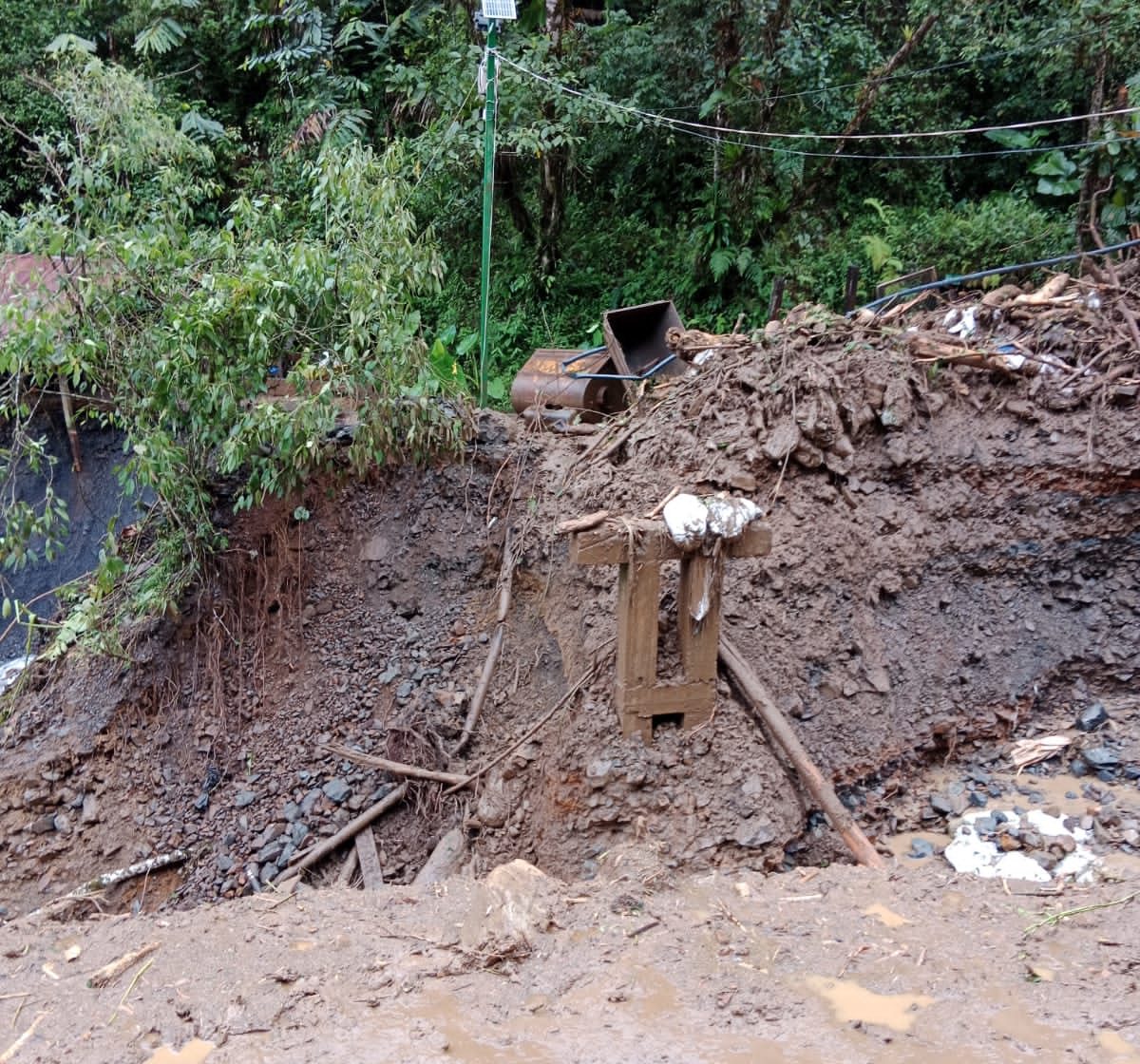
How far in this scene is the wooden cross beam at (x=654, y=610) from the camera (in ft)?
13.5

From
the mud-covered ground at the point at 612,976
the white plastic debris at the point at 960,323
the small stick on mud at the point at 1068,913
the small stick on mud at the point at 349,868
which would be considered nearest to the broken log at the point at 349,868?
the small stick on mud at the point at 349,868

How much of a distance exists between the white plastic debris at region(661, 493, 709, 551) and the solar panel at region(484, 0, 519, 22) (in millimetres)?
5040

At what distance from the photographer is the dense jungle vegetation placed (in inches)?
234

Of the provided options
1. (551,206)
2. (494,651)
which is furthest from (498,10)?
(494,651)

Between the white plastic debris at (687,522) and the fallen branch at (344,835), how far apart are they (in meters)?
2.76

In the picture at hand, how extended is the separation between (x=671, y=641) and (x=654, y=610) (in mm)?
385

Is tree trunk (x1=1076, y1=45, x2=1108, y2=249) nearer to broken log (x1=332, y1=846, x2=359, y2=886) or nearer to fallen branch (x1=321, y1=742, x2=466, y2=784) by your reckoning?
fallen branch (x1=321, y1=742, x2=466, y2=784)

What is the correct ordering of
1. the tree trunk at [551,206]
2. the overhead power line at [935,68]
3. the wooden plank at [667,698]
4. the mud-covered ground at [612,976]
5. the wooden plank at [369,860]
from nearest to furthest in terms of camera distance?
the mud-covered ground at [612,976] → the wooden plank at [667,698] → the wooden plank at [369,860] → the overhead power line at [935,68] → the tree trunk at [551,206]

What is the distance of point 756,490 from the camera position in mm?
5379

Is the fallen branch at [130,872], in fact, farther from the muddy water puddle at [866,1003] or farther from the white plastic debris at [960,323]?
the white plastic debris at [960,323]

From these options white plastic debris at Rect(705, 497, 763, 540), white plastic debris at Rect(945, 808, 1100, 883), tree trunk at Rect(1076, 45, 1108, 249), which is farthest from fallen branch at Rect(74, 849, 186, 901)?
tree trunk at Rect(1076, 45, 1108, 249)

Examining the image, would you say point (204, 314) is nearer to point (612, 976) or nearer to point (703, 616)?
point (703, 616)

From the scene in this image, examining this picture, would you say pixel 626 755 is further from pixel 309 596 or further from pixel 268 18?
pixel 268 18

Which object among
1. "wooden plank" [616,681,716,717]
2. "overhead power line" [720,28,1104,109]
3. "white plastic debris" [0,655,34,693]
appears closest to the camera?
"wooden plank" [616,681,716,717]
